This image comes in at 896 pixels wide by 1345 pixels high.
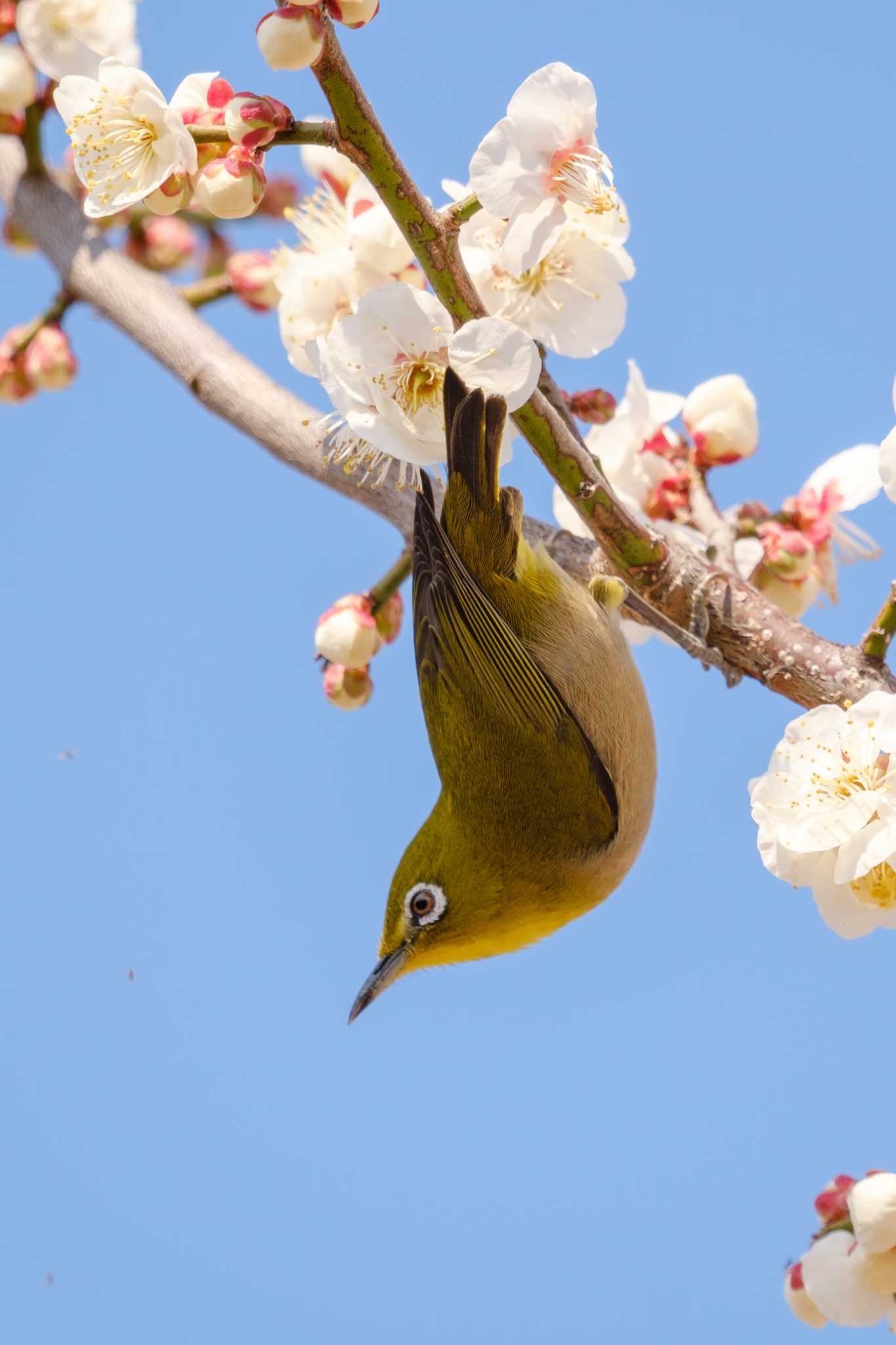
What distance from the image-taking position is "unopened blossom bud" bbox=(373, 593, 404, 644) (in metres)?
4.76

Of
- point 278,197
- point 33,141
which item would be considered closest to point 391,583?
point 33,141

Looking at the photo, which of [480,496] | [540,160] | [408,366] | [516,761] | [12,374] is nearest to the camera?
[540,160]

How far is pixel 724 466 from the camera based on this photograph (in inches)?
195

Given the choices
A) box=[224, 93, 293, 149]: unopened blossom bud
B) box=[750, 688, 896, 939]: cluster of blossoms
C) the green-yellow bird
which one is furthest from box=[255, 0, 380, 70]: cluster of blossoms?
the green-yellow bird

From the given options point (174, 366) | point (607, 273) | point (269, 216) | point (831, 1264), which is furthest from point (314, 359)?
point (269, 216)

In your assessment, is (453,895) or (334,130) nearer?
(334,130)

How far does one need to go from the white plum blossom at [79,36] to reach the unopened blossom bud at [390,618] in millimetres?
1935

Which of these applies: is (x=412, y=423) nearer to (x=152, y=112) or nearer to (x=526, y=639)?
(x=152, y=112)

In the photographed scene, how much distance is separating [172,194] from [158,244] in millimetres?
3101

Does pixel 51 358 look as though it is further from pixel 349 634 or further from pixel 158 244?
pixel 349 634

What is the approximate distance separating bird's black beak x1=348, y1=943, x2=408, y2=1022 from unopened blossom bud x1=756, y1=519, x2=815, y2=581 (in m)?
1.85

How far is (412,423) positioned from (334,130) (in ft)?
2.67

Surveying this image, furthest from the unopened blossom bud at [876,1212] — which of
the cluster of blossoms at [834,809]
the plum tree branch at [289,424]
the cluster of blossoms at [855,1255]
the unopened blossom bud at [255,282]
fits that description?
the unopened blossom bud at [255,282]

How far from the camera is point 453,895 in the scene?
493 centimetres
